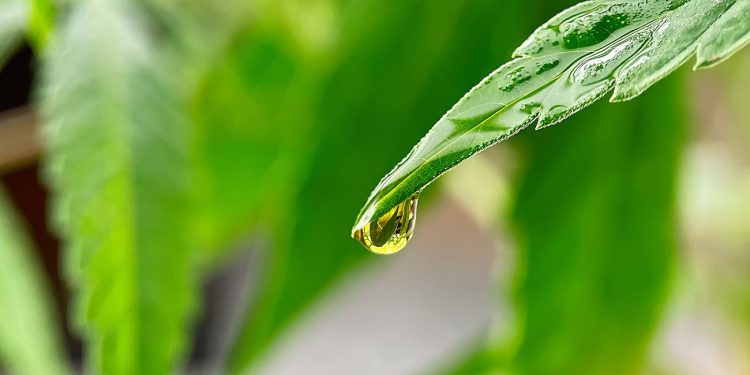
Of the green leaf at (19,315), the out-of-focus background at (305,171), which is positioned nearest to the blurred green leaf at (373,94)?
the out-of-focus background at (305,171)

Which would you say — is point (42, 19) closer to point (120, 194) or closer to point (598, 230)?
point (120, 194)

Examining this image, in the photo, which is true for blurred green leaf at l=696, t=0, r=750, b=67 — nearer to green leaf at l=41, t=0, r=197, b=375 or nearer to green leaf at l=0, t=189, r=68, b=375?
green leaf at l=41, t=0, r=197, b=375

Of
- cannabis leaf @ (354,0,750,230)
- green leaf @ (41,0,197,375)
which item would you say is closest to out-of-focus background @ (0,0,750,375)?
green leaf @ (41,0,197,375)

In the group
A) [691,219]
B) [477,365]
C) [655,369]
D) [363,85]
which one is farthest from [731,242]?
[363,85]

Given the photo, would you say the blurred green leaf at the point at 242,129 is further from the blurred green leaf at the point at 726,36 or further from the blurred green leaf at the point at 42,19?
the blurred green leaf at the point at 726,36

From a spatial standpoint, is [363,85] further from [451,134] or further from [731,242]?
[731,242]

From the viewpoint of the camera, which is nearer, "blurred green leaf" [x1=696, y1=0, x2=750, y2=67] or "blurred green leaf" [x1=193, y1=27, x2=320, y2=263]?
"blurred green leaf" [x1=696, y1=0, x2=750, y2=67]
